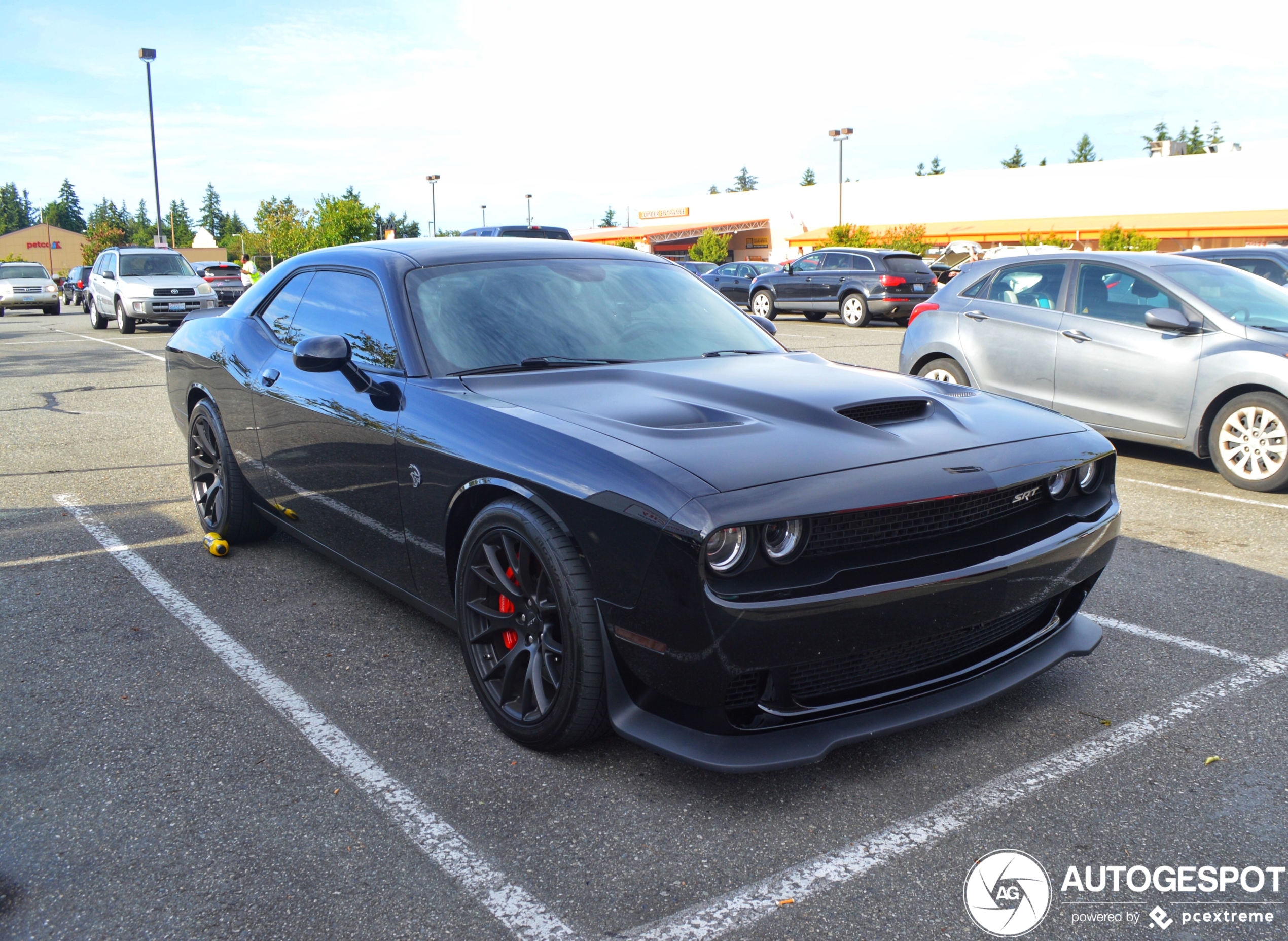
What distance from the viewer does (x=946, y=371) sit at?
7.86 metres

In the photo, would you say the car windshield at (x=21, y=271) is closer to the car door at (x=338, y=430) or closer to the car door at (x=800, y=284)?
the car door at (x=800, y=284)

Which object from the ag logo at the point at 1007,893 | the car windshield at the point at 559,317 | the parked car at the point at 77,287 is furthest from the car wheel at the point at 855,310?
the parked car at the point at 77,287

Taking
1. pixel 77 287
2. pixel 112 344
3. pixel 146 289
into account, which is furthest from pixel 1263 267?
pixel 77 287

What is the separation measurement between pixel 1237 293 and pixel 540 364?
549cm

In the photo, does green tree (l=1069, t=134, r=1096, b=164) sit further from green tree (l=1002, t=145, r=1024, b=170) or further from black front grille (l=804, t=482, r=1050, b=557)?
black front grille (l=804, t=482, r=1050, b=557)

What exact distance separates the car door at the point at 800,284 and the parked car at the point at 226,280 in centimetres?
1496

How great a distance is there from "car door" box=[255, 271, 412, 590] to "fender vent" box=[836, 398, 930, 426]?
4.98ft

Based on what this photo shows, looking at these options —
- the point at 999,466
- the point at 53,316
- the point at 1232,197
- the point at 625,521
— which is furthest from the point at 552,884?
the point at 1232,197

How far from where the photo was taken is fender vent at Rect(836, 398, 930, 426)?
9.66 ft

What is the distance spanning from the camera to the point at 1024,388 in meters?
7.25

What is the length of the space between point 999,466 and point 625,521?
3.60 ft

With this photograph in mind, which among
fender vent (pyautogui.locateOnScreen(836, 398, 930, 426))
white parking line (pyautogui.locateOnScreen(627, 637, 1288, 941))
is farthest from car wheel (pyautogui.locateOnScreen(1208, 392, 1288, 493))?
fender vent (pyautogui.locateOnScreen(836, 398, 930, 426))

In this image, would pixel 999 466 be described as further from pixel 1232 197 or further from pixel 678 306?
pixel 1232 197

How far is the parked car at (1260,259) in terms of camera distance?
1005 centimetres
